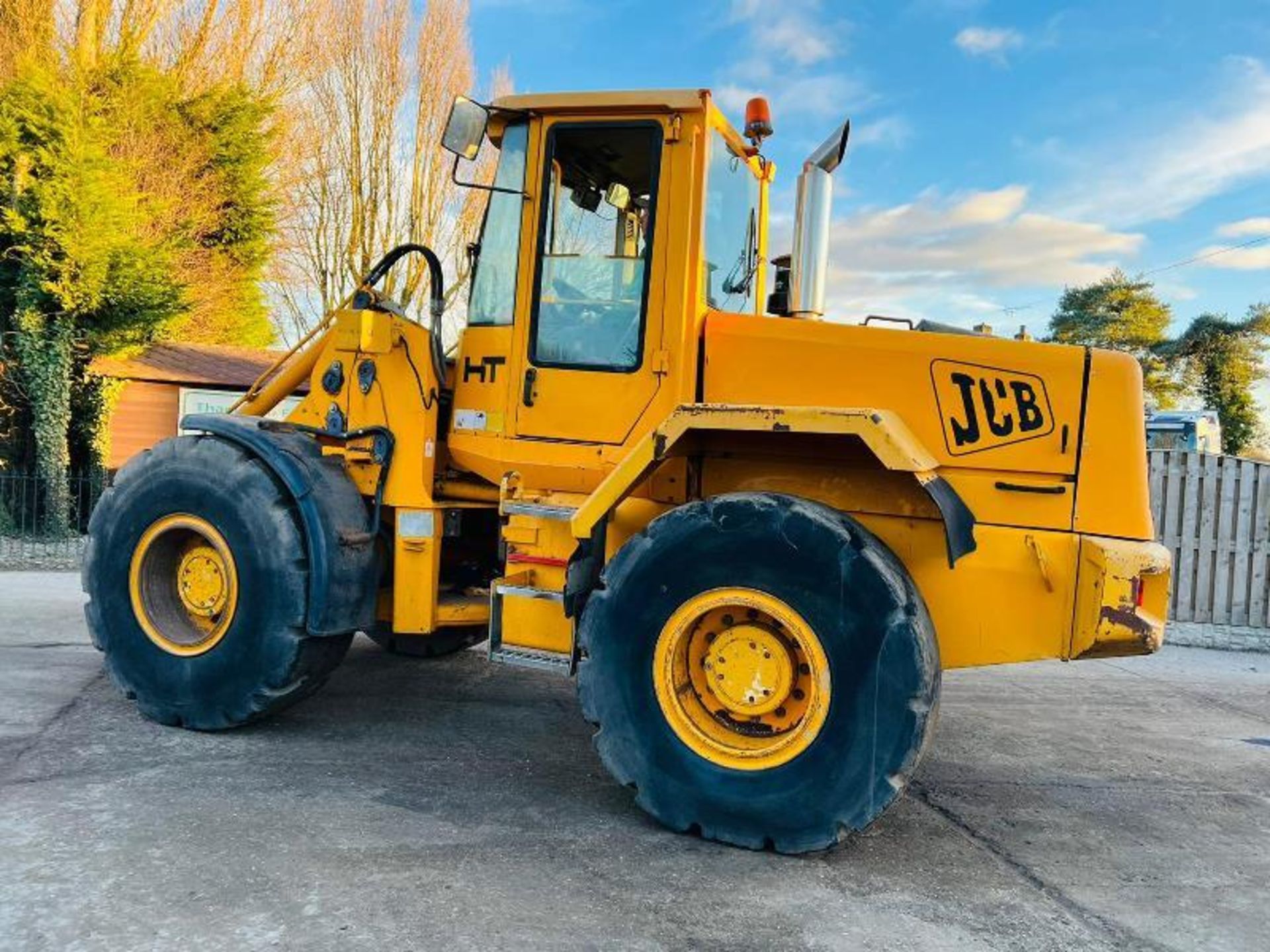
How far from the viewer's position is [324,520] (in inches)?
174

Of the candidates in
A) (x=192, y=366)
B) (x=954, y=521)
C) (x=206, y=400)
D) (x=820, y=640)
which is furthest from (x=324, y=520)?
(x=192, y=366)

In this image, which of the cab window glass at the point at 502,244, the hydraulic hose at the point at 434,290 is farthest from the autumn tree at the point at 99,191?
the cab window glass at the point at 502,244

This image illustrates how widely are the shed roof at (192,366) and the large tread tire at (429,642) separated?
31.1ft

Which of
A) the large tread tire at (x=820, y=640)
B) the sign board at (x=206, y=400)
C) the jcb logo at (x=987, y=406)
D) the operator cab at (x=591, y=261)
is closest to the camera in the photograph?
the large tread tire at (x=820, y=640)

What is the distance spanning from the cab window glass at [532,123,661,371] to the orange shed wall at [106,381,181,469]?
12874 mm

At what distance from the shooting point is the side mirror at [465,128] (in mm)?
4219

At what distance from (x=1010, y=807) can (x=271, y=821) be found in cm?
307

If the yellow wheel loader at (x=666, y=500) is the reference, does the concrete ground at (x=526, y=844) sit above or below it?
below

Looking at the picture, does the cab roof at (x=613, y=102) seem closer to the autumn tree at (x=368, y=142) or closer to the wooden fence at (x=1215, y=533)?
the wooden fence at (x=1215, y=533)

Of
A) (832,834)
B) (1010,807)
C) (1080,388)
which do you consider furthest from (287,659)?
(1080,388)

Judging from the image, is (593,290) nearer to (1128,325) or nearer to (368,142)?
(368,142)

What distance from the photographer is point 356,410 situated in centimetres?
487

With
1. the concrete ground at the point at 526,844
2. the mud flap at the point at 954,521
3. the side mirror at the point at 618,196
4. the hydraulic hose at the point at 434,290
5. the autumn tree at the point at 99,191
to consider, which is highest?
the autumn tree at the point at 99,191

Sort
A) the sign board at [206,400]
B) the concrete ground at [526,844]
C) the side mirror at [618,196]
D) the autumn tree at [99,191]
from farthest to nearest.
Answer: the sign board at [206,400]
the autumn tree at [99,191]
the side mirror at [618,196]
the concrete ground at [526,844]
